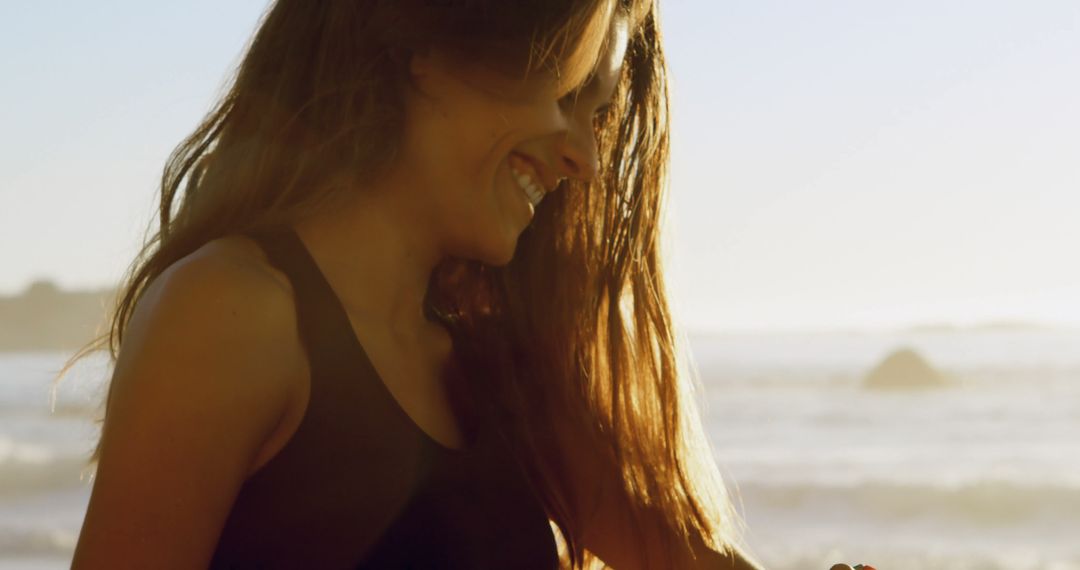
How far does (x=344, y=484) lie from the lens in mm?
1760

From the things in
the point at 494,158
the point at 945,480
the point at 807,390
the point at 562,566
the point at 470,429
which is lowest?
the point at 562,566

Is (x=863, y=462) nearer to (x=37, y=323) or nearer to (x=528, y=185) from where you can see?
(x=528, y=185)

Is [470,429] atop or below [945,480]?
below

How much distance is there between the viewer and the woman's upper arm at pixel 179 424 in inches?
62.4

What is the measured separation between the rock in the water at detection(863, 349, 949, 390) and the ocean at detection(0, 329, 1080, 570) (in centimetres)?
20

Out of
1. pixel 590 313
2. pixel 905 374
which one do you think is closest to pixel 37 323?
pixel 905 374

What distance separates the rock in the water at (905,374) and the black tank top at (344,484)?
15844mm

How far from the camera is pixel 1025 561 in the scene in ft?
26.3

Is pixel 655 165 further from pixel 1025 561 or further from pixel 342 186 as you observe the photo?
pixel 1025 561

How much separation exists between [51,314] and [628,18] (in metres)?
25.4

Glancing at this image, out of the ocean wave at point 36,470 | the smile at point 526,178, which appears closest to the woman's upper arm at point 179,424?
the smile at point 526,178

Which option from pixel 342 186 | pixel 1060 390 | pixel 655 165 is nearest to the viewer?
pixel 342 186

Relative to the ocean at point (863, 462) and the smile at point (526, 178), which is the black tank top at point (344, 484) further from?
the ocean at point (863, 462)

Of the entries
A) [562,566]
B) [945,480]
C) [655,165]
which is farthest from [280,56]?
[945,480]
